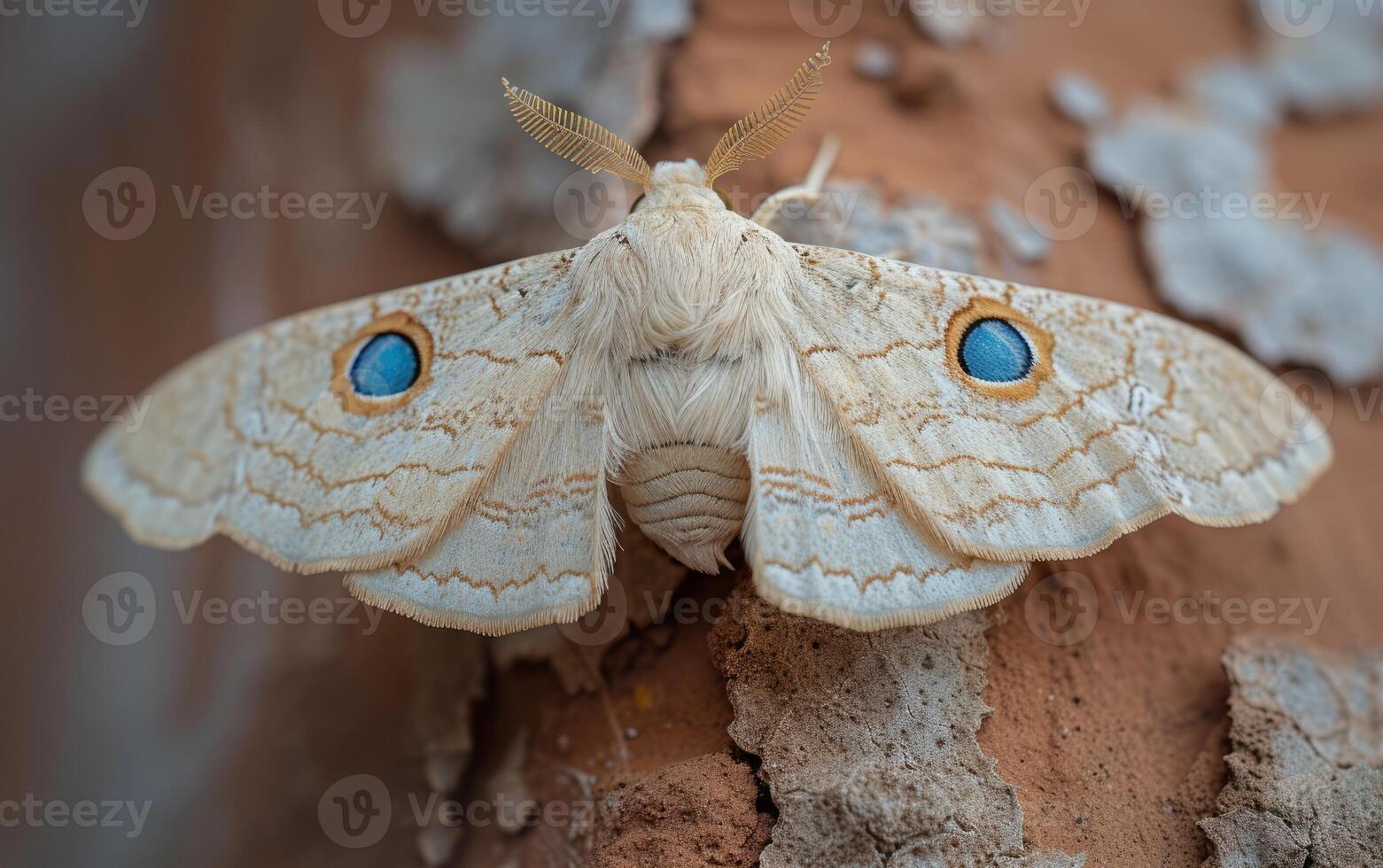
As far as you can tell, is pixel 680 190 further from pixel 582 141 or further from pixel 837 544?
pixel 837 544

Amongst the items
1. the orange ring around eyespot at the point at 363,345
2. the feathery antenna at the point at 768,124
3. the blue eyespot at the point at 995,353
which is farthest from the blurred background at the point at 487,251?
the orange ring around eyespot at the point at 363,345

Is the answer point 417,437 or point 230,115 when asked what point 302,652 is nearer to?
point 417,437

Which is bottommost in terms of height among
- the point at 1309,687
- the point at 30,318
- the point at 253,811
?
the point at 253,811

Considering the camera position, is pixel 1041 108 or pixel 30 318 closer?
pixel 1041 108

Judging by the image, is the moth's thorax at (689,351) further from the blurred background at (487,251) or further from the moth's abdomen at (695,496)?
the blurred background at (487,251)

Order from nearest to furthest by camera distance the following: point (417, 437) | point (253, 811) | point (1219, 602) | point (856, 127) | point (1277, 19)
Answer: point (417, 437) → point (1219, 602) → point (856, 127) → point (253, 811) → point (1277, 19)

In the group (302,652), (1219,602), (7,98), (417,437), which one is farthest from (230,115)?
(1219,602)
